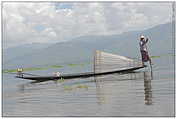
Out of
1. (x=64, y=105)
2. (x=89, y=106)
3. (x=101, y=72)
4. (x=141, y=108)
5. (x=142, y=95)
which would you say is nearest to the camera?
(x=141, y=108)

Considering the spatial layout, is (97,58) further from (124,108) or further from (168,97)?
(124,108)

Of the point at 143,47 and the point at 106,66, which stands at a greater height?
the point at 143,47

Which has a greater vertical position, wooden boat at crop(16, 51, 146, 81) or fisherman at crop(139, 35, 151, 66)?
fisherman at crop(139, 35, 151, 66)

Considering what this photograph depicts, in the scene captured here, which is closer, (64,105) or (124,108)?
(124,108)

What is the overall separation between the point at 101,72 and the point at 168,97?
18.0m

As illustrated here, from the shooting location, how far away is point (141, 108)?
51.2 feet

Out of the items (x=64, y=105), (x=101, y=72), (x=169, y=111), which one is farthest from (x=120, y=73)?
(x=169, y=111)

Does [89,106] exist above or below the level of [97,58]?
below

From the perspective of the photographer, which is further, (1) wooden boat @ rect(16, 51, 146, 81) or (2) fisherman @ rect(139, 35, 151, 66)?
(1) wooden boat @ rect(16, 51, 146, 81)

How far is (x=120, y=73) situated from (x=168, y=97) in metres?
19.0

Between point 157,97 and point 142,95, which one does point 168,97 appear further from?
point 142,95

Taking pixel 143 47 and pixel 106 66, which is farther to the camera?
pixel 106 66

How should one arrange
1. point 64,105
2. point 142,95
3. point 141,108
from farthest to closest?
point 142,95 < point 64,105 < point 141,108

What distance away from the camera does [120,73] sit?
3747 centimetres
